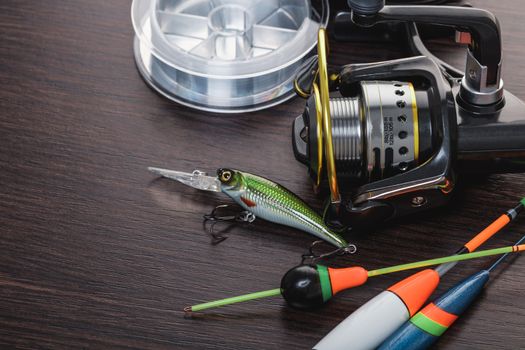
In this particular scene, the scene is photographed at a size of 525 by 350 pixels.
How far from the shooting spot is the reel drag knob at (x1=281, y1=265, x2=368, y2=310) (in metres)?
0.93

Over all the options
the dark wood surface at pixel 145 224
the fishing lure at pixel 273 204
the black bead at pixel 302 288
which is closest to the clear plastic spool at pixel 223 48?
the dark wood surface at pixel 145 224

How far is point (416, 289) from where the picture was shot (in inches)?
36.4

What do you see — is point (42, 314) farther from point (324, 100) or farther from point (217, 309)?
point (324, 100)

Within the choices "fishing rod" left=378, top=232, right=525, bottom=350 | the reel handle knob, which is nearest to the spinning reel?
the reel handle knob

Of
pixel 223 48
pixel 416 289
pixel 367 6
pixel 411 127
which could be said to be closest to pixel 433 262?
pixel 416 289

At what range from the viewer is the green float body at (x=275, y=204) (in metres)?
0.99

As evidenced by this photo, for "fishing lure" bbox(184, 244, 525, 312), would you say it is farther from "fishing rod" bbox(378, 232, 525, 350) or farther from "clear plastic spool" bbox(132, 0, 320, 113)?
"clear plastic spool" bbox(132, 0, 320, 113)

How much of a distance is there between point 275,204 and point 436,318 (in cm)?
22

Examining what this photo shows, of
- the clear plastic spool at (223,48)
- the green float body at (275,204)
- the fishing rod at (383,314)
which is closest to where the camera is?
the fishing rod at (383,314)

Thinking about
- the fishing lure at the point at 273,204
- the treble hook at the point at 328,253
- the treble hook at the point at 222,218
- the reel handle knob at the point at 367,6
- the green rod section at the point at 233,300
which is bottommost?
the green rod section at the point at 233,300

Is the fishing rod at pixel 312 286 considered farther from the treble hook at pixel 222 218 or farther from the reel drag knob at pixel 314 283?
the treble hook at pixel 222 218

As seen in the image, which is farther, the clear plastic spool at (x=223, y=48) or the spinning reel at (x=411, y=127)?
the clear plastic spool at (x=223, y=48)

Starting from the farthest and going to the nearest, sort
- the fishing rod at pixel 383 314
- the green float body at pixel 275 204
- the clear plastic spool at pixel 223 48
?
the clear plastic spool at pixel 223 48 < the green float body at pixel 275 204 < the fishing rod at pixel 383 314

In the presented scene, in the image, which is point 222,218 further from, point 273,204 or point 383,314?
point 383,314
